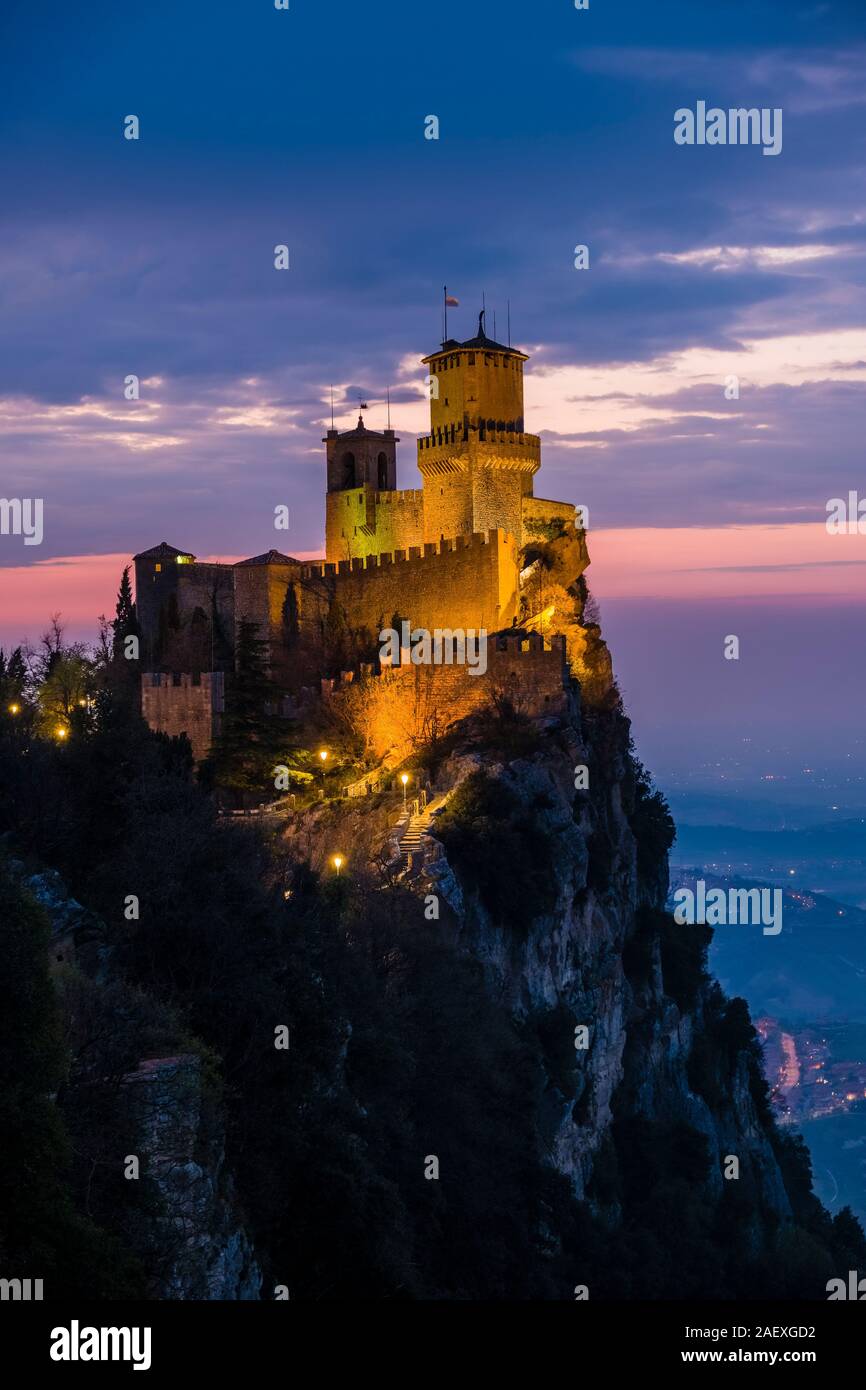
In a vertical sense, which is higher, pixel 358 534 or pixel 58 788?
pixel 358 534

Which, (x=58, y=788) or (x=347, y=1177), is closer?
(x=347, y=1177)

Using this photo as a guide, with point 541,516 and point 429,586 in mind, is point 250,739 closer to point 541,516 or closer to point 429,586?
point 429,586

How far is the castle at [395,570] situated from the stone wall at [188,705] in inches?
1.5

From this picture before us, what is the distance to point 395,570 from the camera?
164ft

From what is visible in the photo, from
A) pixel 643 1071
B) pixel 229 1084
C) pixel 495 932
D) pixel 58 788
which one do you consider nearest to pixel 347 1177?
pixel 229 1084

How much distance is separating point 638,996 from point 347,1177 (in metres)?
27.9

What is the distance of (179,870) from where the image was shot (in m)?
22.8

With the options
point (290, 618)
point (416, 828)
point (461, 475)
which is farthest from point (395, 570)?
point (416, 828)

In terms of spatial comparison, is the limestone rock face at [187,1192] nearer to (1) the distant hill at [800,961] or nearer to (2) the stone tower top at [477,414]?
(2) the stone tower top at [477,414]

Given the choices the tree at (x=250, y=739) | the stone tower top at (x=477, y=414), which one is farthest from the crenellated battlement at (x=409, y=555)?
the tree at (x=250, y=739)

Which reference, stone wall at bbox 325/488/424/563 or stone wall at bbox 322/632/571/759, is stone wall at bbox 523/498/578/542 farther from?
stone wall at bbox 322/632/571/759

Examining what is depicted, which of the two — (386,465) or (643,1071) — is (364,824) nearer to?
(643,1071)

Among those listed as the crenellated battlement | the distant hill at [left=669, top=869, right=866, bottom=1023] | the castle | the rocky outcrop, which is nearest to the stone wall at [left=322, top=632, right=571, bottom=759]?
the rocky outcrop

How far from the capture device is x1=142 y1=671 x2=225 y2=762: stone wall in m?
44.3
